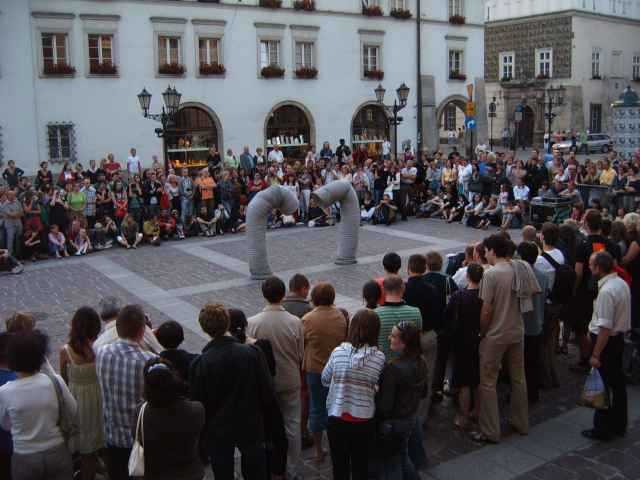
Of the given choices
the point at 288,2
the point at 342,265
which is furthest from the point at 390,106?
the point at 342,265

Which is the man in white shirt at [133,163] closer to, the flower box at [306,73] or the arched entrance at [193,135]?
the arched entrance at [193,135]

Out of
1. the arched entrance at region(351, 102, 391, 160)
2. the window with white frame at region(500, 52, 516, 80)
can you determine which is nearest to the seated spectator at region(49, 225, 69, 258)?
the arched entrance at region(351, 102, 391, 160)

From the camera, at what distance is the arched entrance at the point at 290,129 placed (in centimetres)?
3328

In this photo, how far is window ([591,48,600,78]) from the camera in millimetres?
54188

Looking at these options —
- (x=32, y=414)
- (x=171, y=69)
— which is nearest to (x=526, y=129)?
(x=171, y=69)

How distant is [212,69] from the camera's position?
3077 cm

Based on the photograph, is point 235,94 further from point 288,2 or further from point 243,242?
point 243,242

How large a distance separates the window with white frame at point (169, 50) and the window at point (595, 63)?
35279 mm

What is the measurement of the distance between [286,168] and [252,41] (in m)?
10.1

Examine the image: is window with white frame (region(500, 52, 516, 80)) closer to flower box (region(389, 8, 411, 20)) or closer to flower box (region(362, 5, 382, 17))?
flower box (region(389, 8, 411, 20))

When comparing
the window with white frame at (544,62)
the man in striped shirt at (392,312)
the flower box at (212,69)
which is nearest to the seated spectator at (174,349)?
the man in striped shirt at (392,312)

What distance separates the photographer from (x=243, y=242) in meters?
19.6

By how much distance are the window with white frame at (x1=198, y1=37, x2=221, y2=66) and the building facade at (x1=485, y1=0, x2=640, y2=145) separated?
97.8ft

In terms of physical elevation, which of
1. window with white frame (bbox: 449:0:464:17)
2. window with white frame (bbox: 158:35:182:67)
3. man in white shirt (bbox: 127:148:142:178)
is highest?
window with white frame (bbox: 449:0:464:17)
